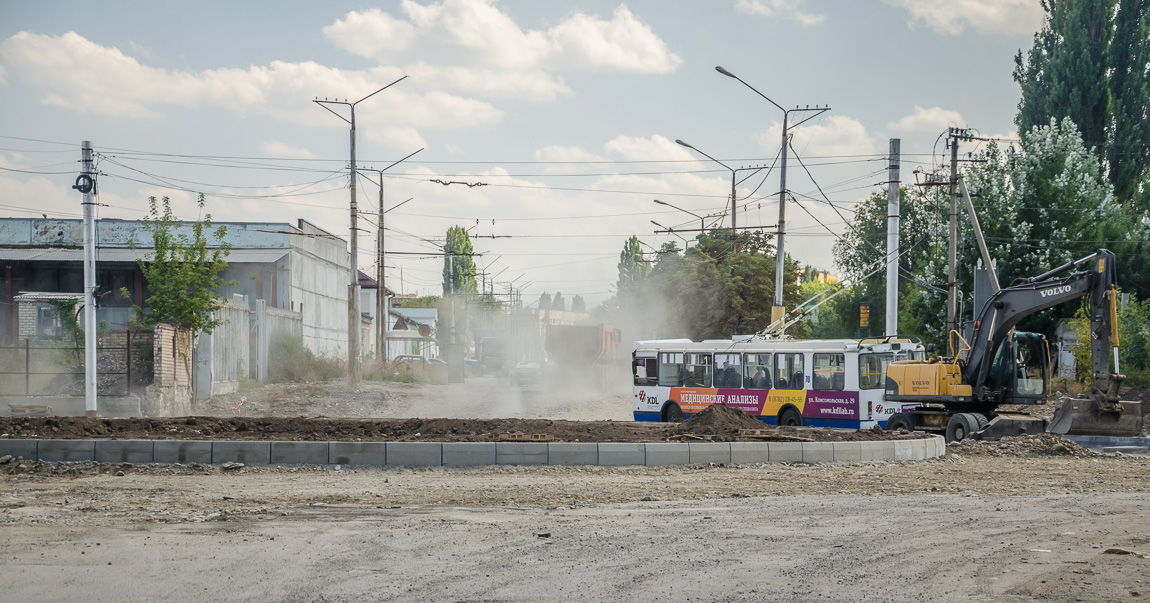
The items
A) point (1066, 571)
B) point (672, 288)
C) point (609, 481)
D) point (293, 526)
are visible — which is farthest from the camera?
point (672, 288)

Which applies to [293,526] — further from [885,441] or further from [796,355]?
[796,355]

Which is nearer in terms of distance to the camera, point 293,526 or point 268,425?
point 293,526

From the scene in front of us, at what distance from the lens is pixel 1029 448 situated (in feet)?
58.7

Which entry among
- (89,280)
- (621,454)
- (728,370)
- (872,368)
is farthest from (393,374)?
(621,454)

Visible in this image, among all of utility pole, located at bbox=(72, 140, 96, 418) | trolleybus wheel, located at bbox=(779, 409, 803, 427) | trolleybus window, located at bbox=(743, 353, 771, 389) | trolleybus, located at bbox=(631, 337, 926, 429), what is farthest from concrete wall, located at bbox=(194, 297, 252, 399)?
trolleybus wheel, located at bbox=(779, 409, 803, 427)

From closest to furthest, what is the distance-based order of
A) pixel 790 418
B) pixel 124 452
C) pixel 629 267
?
1. pixel 124 452
2. pixel 790 418
3. pixel 629 267

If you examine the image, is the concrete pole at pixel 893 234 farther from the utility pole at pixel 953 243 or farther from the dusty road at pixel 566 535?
the dusty road at pixel 566 535

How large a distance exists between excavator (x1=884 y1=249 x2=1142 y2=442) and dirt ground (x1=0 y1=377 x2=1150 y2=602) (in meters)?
5.68

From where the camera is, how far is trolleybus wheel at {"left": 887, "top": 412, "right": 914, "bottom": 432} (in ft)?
72.5

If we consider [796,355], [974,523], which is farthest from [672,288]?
[974,523]

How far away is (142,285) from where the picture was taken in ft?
142

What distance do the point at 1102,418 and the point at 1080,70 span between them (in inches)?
1264

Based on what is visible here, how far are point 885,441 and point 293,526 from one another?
32.9 feet

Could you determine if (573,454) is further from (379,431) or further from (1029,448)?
(1029,448)
